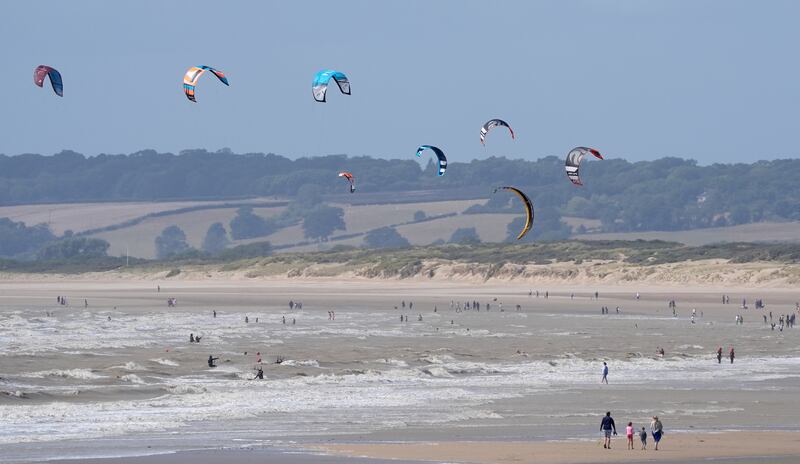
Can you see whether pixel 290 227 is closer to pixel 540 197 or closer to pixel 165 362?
pixel 540 197

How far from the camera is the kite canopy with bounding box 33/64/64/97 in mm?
35469

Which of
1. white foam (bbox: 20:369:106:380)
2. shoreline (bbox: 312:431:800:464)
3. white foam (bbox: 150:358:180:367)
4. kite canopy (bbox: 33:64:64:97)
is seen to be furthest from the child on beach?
kite canopy (bbox: 33:64:64:97)

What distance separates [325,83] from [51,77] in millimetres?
7149

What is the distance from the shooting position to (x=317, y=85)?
34250 millimetres

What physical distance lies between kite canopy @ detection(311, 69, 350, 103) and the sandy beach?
18.9 feet

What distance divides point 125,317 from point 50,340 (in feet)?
31.1

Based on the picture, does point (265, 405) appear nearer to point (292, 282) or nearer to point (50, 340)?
point (50, 340)

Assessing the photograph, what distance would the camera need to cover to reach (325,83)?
34.2m

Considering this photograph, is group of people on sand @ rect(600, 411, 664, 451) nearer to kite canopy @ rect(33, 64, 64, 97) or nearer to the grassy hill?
kite canopy @ rect(33, 64, 64, 97)

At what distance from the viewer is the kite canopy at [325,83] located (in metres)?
34.0

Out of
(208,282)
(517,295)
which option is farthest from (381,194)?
(517,295)

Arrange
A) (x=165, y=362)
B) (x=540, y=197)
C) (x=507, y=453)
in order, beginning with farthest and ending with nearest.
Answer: (x=540, y=197) → (x=165, y=362) → (x=507, y=453)

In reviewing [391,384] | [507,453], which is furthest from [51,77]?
[507,453]

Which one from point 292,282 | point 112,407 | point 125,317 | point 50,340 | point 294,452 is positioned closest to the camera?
point 294,452
